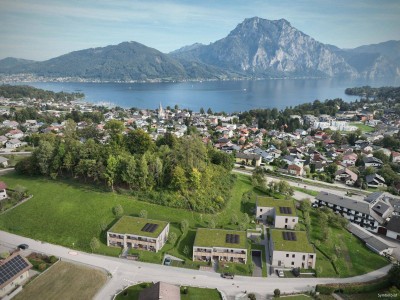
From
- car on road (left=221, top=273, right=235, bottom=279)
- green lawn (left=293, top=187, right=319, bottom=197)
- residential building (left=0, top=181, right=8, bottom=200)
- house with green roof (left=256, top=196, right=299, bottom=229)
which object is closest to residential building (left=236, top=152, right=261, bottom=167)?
green lawn (left=293, top=187, right=319, bottom=197)

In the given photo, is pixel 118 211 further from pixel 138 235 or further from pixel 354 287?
pixel 354 287

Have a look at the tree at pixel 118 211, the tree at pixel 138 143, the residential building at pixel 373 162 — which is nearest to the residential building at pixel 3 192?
the tree at pixel 118 211

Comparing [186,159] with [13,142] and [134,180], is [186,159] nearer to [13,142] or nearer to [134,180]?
[134,180]

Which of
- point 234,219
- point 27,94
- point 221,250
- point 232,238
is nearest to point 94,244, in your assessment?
point 221,250

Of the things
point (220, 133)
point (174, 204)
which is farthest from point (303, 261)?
point (220, 133)

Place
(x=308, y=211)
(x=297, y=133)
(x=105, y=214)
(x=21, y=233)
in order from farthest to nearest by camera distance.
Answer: (x=297, y=133), (x=308, y=211), (x=105, y=214), (x=21, y=233)

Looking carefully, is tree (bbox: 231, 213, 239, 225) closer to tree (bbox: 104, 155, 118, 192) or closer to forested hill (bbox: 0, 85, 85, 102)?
tree (bbox: 104, 155, 118, 192)

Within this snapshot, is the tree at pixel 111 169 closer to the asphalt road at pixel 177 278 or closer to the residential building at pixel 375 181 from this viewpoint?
the asphalt road at pixel 177 278
